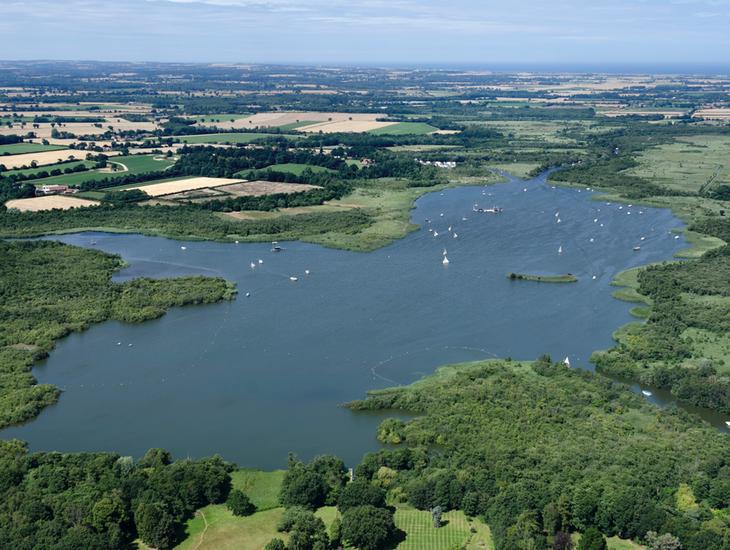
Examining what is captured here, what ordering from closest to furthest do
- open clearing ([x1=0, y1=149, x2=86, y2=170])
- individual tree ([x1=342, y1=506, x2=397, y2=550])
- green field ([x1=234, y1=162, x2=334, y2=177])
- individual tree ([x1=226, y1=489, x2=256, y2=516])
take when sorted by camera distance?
individual tree ([x1=342, y1=506, x2=397, y2=550]) → individual tree ([x1=226, y1=489, x2=256, y2=516]) → green field ([x1=234, y1=162, x2=334, y2=177]) → open clearing ([x1=0, y1=149, x2=86, y2=170])

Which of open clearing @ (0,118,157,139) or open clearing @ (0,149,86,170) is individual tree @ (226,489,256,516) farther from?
open clearing @ (0,118,157,139)

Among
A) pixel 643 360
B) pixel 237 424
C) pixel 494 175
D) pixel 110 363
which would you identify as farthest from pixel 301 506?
pixel 494 175

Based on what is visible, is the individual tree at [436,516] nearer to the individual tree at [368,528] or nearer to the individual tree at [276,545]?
the individual tree at [368,528]

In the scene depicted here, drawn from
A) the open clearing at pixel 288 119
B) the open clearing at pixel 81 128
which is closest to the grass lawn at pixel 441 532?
the open clearing at pixel 81 128

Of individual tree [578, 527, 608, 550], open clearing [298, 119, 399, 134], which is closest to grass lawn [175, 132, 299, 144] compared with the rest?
open clearing [298, 119, 399, 134]

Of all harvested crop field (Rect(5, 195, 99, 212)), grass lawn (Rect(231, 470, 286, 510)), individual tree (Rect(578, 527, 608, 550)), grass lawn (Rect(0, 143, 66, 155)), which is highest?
grass lawn (Rect(0, 143, 66, 155))

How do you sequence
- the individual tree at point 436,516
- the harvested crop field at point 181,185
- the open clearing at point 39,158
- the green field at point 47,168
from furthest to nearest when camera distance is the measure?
the open clearing at point 39,158 → the green field at point 47,168 → the harvested crop field at point 181,185 → the individual tree at point 436,516
